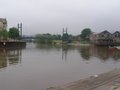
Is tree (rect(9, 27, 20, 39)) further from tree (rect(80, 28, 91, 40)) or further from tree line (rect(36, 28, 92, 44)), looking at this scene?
tree (rect(80, 28, 91, 40))

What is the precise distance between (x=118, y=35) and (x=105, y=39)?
11.5m

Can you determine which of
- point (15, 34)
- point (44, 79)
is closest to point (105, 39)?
point (15, 34)

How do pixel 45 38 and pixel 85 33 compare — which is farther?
pixel 45 38

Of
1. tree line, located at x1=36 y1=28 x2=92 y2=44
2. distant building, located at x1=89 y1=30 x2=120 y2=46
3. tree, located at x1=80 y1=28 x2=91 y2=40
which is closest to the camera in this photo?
distant building, located at x1=89 y1=30 x2=120 y2=46

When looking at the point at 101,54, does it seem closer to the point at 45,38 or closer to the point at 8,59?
the point at 8,59

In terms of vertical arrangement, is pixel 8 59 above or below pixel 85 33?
below

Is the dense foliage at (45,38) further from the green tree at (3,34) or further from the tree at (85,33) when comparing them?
the green tree at (3,34)

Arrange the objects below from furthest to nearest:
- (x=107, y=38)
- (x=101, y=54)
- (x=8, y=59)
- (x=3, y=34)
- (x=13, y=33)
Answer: (x=107, y=38) → (x=13, y=33) → (x=3, y=34) → (x=101, y=54) → (x=8, y=59)

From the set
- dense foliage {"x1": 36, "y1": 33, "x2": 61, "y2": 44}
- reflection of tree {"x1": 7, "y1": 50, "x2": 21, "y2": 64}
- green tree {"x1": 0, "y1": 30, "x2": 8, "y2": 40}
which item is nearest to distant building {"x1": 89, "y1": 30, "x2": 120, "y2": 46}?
green tree {"x1": 0, "y1": 30, "x2": 8, "y2": 40}

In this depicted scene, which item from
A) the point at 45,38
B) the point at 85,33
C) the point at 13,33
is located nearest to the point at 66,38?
the point at 85,33

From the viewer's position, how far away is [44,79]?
71.7 ft

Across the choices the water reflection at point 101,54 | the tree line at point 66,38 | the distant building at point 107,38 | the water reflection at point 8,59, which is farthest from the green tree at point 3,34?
the tree line at point 66,38

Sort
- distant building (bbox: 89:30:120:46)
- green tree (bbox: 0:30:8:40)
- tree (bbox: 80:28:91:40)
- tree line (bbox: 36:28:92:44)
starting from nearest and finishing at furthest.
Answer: green tree (bbox: 0:30:8:40) → distant building (bbox: 89:30:120:46) → tree (bbox: 80:28:91:40) → tree line (bbox: 36:28:92:44)

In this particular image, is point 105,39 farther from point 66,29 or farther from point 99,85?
point 99,85
